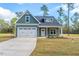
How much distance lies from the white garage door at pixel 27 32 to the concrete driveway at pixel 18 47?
83 mm

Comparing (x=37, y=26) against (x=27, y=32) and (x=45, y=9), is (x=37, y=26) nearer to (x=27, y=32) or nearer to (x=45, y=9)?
(x=27, y=32)

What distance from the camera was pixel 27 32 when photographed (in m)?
15.7

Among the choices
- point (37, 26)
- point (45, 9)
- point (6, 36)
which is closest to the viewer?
point (45, 9)

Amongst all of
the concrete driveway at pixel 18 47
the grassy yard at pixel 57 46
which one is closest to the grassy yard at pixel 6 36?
the concrete driveway at pixel 18 47

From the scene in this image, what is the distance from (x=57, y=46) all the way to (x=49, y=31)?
0.29 metres

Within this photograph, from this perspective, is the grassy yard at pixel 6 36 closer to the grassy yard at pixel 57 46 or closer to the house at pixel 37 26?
the house at pixel 37 26

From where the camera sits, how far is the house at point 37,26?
1558cm

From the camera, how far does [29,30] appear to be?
15.7m

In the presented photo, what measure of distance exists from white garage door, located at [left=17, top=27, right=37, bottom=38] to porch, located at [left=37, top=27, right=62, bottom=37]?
0.09m

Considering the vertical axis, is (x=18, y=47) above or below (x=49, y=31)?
below

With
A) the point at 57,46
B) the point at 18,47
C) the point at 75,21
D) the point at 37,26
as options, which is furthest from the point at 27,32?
the point at 75,21

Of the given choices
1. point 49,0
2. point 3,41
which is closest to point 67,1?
point 49,0

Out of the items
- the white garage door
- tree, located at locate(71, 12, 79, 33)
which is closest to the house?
the white garage door

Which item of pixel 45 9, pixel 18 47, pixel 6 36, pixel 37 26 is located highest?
pixel 45 9
